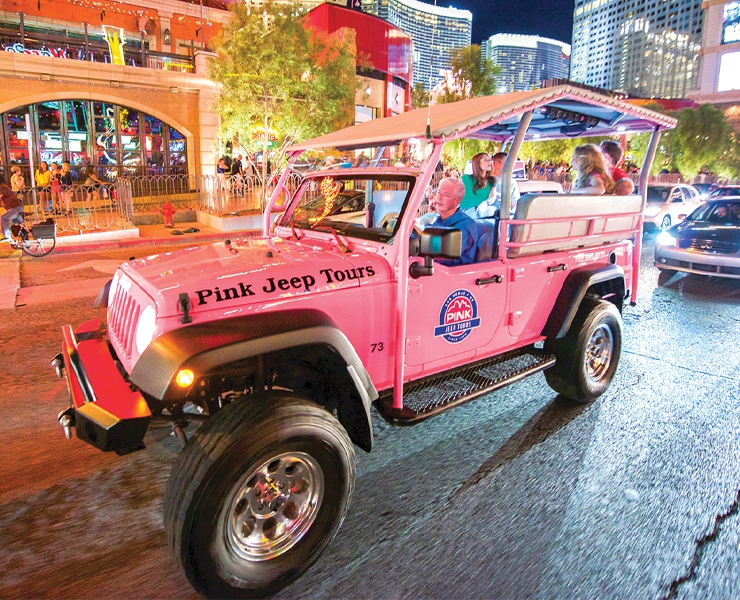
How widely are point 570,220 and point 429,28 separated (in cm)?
355

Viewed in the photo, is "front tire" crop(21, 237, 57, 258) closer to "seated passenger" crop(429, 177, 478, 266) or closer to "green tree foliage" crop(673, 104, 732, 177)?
"seated passenger" crop(429, 177, 478, 266)

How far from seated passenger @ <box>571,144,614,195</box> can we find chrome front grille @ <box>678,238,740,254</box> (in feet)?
17.1

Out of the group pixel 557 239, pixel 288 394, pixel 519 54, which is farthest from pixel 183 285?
pixel 519 54

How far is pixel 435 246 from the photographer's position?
120 inches

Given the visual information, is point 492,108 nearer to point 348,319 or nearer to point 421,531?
point 348,319

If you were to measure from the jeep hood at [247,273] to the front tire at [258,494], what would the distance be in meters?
0.55

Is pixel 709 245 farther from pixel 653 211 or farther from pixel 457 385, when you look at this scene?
pixel 653 211

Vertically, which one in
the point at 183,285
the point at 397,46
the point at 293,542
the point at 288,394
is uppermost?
the point at 397,46

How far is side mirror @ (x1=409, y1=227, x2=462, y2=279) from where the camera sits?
9.80ft

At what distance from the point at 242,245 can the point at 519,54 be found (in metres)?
139

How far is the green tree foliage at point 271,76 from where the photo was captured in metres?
16.0

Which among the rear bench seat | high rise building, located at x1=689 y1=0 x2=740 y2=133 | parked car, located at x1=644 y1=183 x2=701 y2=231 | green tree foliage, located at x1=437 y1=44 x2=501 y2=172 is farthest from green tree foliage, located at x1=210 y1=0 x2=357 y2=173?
high rise building, located at x1=689 y1=0 x2=740 y2=133

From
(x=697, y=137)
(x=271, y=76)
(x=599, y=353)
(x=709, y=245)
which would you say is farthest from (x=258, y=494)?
(x=697, y=137)

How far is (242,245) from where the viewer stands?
3.64 m
